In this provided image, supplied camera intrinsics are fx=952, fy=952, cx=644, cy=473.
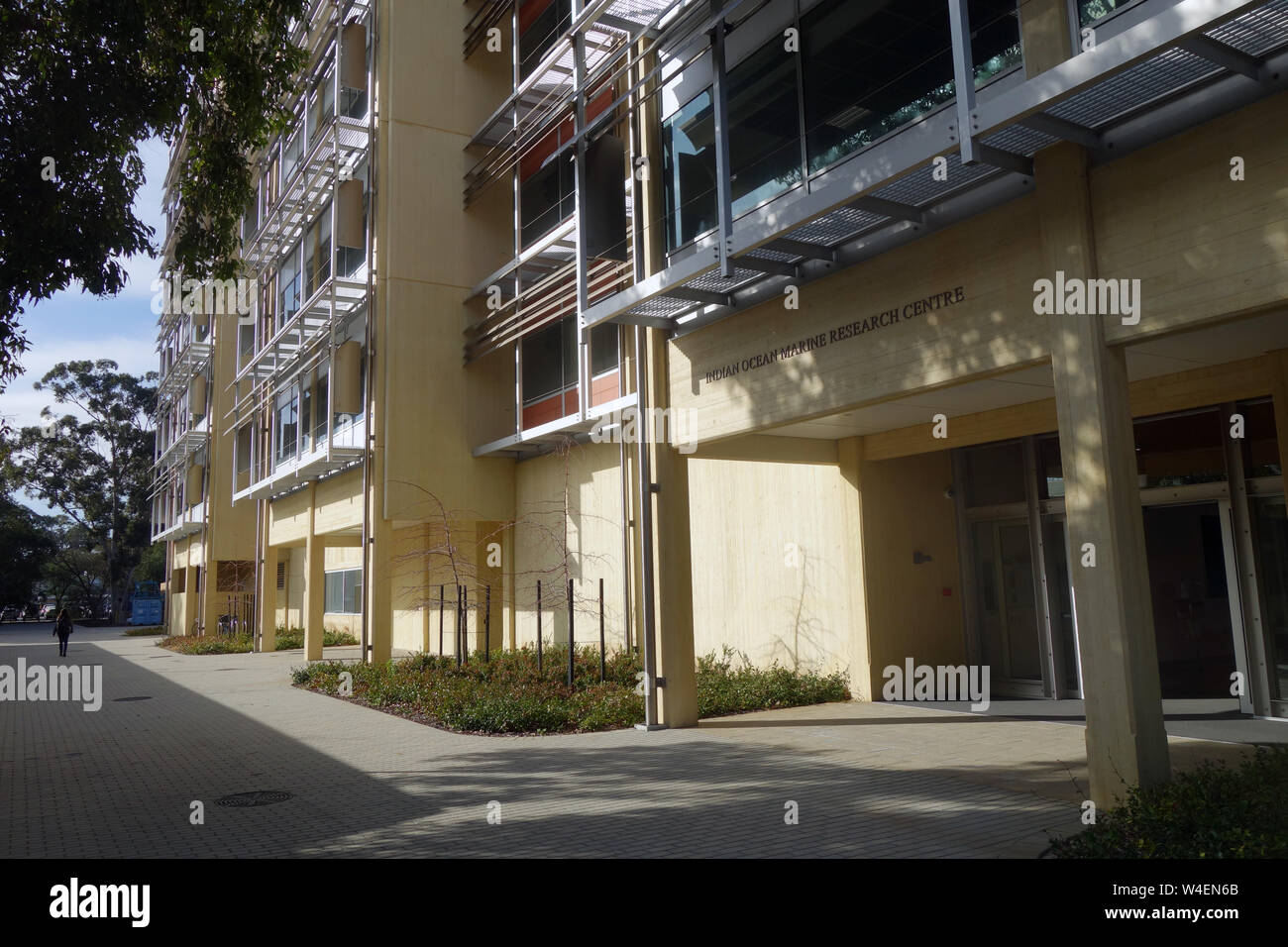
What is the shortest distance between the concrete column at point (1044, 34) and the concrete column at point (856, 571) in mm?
6966

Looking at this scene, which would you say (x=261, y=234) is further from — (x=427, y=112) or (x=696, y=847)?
(x=696, y=847)

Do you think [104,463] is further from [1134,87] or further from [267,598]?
[1134,87]

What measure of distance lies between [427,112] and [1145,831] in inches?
802

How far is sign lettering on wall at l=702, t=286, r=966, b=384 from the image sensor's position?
848 cm

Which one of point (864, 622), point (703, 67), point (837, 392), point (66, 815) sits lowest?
point (66, 815)

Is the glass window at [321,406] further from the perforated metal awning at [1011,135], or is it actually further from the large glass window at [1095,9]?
the large glass window at [1095,9]

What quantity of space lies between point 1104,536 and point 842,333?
3485 mm

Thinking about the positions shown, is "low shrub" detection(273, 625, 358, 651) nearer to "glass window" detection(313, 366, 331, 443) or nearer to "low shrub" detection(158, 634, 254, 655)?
"low shrub" detection(158, 634, 254, 655)

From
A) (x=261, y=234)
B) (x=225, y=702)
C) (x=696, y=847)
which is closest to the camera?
(x=696, y=847)

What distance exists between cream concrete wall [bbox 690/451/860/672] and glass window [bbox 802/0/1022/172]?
5.11 metres

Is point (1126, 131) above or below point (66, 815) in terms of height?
above

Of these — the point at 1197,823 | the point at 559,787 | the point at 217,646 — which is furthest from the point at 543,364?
the point at 217,646

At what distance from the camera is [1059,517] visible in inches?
527
